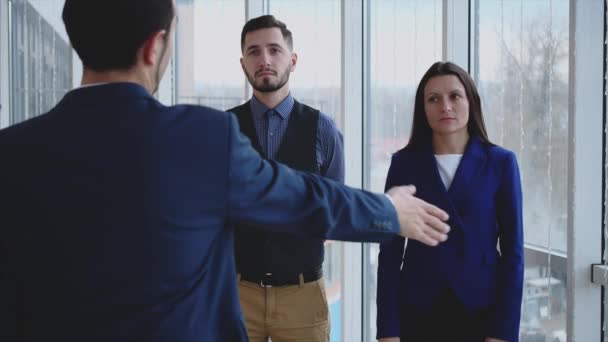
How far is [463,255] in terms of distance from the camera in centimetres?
167

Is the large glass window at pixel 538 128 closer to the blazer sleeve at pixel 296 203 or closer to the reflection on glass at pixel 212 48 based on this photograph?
the blazer sleeve at pixel 296 203

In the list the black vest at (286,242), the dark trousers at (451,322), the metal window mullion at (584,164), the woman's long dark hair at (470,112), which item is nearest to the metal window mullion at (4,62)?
the black vest at (286,242)

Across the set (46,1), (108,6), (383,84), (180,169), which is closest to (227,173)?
(180,169)

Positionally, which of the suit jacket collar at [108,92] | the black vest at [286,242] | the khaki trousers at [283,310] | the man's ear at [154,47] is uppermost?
the man's ear at [154,47]

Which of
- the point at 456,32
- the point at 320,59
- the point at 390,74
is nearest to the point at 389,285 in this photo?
the point at 456,32

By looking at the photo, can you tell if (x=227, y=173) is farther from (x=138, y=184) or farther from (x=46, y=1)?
(x=46, y=1)

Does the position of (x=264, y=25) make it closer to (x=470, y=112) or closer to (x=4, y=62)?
(x=470, y=112)

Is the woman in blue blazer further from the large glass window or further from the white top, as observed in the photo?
the large glass window

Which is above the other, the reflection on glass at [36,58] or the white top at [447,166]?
the reflection on glass at [36,58]

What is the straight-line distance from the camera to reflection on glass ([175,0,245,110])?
3756 mm

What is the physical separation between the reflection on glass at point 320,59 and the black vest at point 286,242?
1532 millimetres

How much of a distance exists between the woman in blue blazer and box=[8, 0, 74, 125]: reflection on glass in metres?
3.13

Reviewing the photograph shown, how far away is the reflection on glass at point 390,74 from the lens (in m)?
3.07

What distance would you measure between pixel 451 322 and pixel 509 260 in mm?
241
